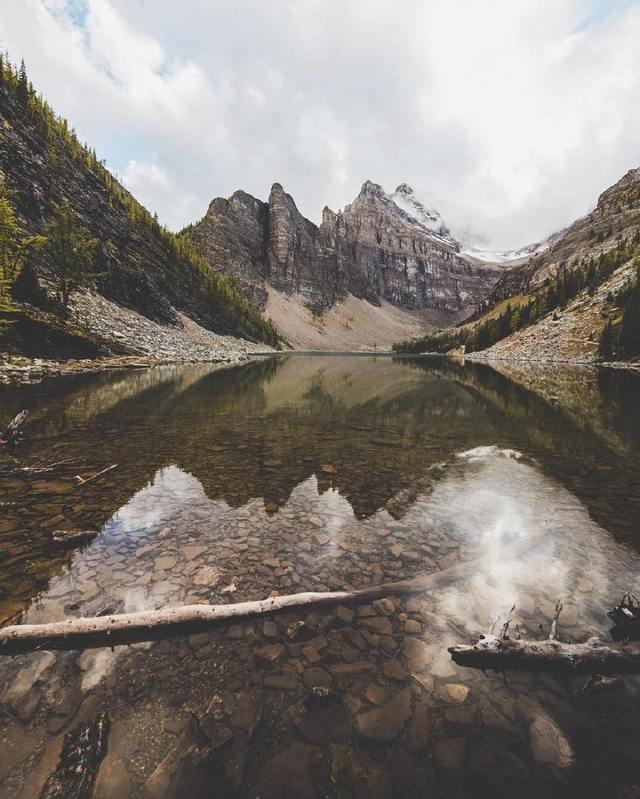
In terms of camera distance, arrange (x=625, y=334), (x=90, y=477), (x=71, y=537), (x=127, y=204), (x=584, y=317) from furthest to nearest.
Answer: (x=127, y=204) < (x=584, y=317) < (x=625, y=334) < (x=90, y=477) < (x=71, y=537)

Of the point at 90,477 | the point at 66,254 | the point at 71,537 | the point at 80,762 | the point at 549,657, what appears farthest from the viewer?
the point at 66,254

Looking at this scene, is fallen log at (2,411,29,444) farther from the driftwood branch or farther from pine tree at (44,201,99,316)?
pine tree at (44,201,99,316)

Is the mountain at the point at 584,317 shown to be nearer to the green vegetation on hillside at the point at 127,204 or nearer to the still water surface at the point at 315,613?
the still water surface at the point at 315,613

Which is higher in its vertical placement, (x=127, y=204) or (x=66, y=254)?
(x=127, y=204)

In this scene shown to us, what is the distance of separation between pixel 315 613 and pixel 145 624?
257 centimetres

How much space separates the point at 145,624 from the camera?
5.39 meters

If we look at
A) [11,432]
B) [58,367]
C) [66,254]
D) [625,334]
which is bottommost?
[11,432]

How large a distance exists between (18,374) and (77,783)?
39747 millimetres

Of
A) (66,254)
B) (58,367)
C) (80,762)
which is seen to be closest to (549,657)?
(80,762)

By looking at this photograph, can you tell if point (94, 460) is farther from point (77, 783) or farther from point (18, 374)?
point (18, 374)

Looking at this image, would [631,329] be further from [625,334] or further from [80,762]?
[80,762]

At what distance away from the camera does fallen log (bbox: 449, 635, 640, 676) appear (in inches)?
192

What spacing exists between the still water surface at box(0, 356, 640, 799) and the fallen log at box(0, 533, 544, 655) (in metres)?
0.18

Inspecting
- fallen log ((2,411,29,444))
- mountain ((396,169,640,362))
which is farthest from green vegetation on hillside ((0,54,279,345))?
mountain ((396,169,640,362))
